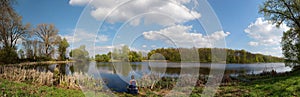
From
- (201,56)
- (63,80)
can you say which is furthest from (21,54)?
(201,56)

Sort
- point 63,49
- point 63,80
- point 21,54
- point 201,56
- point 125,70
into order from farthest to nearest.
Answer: point 63,49
point 21,54
point 201,56
point 125,70
point 63,80

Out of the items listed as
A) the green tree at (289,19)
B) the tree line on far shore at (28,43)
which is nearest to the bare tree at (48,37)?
the tree line on far shore at (28,43)

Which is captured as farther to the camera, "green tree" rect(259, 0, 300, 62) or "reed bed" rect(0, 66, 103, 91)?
"green tree" rect(259, 0, 300, 62)

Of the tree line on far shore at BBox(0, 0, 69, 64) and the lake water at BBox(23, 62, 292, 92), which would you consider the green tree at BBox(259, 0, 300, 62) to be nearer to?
the lake water at BBox(23, 62, 292, 92)

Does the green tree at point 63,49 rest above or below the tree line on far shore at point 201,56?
above

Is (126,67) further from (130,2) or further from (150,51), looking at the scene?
(130,2)

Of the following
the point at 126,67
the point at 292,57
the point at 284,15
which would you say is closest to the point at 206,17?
the point at 126,67

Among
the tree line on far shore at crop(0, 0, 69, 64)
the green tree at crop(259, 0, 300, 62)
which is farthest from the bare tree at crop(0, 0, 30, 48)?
the green tree at crop(259, 0, 300, 62)

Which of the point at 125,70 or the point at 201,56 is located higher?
the point at 201,56

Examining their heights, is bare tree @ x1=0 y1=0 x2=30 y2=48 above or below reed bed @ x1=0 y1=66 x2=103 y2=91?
above

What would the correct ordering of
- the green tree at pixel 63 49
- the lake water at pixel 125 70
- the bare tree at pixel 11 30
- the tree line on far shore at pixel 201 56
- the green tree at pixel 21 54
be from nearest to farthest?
the tree line on far shore at pixel 201 56, the lake water at pixel 125 70, the bare tree at pixel 11 30, the green tree at pixel 21 54, the green tree at pixel 63 49

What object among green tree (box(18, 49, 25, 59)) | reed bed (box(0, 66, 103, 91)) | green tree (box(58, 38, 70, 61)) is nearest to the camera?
reed bed (box(0, 66, 103, 91))

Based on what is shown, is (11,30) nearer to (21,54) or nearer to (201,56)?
(21,54)

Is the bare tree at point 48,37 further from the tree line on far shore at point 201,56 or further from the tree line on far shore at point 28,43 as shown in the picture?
the tree line on far shore at point 201,56
